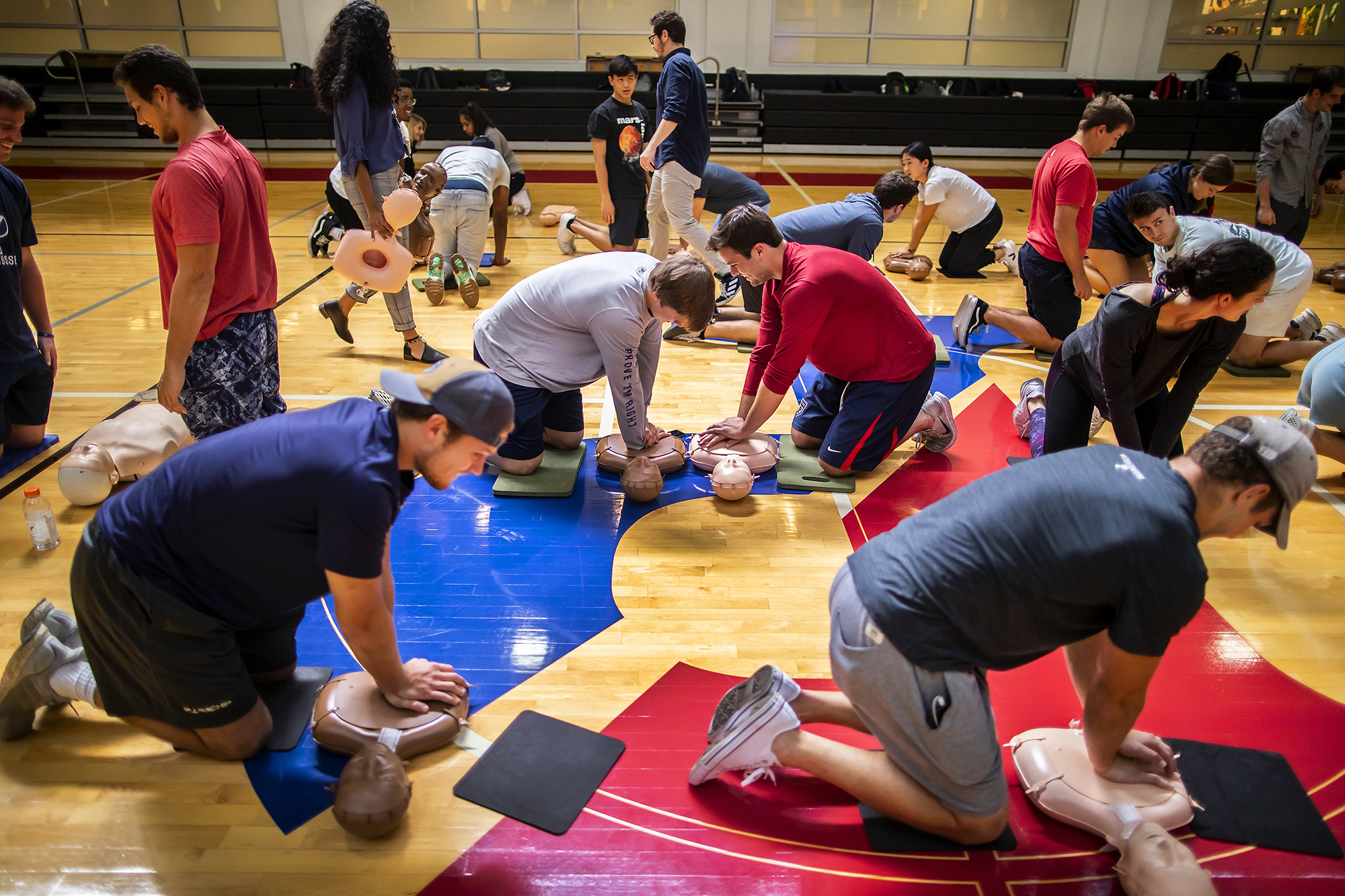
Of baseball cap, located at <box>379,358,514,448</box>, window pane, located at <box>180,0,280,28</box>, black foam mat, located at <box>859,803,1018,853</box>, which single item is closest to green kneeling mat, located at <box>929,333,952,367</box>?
black foam mat, located at <box>859,803,1018,853</box>

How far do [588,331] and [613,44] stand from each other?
1295cm

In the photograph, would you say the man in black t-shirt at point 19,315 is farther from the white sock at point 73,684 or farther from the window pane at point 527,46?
the window pane at point 527,46

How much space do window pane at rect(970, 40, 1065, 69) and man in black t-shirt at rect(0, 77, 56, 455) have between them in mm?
15214

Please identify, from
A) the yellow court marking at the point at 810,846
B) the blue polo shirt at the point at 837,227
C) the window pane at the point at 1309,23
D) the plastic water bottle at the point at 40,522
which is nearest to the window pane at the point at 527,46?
the blue polo shirt at the point at 837,227

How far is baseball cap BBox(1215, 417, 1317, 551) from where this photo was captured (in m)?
1.84

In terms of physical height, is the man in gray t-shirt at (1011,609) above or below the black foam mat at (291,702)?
above

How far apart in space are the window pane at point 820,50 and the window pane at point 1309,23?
7.11 meters

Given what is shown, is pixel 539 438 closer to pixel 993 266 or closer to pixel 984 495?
pixel 984 495

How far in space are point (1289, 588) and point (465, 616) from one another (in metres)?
3.36

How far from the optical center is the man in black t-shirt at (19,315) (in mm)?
3799

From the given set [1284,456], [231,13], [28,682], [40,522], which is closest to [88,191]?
[231,13]

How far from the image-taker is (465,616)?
319 centimetres

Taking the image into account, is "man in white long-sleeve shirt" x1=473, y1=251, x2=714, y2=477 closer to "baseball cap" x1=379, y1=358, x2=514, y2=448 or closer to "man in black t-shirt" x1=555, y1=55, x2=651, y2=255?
"baseball cap" x1=379, y1=358, x2=514, y2=448

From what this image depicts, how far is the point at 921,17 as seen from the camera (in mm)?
15070
